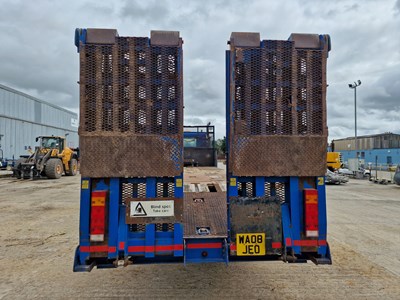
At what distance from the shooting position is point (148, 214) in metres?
2.94

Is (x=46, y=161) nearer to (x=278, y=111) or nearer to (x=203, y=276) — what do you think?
(x=203, y=276)

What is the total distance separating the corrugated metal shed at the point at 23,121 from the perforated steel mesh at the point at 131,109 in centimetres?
3519

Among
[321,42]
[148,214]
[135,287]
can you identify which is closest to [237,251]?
[148,214]

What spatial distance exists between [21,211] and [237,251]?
27.6 ft

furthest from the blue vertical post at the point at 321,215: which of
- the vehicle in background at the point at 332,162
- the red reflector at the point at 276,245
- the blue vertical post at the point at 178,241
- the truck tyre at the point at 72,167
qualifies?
the truck tyre at the point at 72,167

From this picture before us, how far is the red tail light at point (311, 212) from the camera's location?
3.02m

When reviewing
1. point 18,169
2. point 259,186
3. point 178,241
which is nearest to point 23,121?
point 18,169

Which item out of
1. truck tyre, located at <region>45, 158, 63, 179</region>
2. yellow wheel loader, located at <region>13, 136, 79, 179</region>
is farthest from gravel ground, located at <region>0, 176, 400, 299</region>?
yellow wheel loader, located at <region>13, 136, 79, 179</region>

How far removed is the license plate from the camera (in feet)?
9.68

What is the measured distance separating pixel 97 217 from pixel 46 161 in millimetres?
18818

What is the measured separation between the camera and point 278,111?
3098mm

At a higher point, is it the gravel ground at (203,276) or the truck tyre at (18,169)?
the truck tyre at (18,169)

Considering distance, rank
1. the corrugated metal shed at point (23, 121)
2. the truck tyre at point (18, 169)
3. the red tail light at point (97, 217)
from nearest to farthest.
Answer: the red tail light at point (97, 217) < the truck tyre at point (18, 169) < the corrugated metal shed at point (23, 121)

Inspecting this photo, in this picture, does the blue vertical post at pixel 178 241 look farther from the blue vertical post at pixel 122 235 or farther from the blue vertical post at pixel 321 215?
the blue vertical post at pixel 321 215
